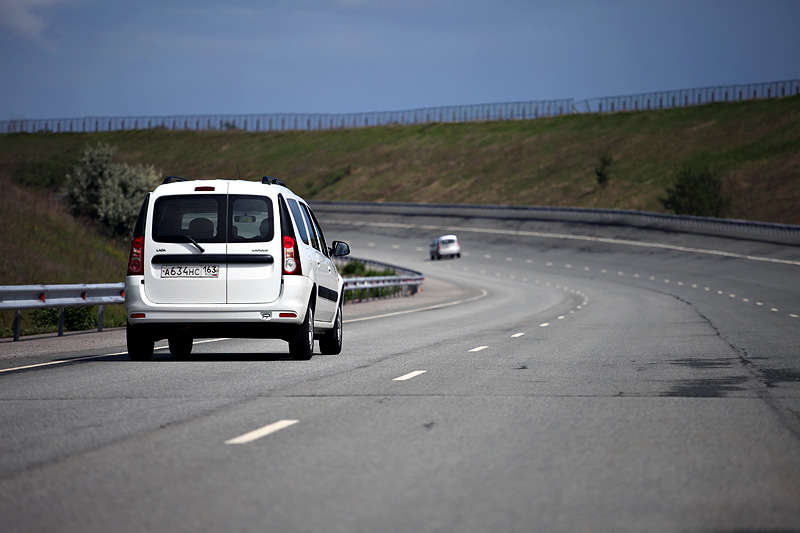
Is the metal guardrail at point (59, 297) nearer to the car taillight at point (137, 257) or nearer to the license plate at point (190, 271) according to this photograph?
the car taillight at point (137, 257)

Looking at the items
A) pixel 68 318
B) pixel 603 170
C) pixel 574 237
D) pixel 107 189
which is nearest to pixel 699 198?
pixel 574 237

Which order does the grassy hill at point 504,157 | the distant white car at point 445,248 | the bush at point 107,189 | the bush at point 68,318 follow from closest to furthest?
the bush at point 68,318 → the bush at point 107,189 → the distant white car at point 445,248 → the grassy hill at point 504,157

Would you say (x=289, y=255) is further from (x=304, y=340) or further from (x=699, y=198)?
(x=699, y=198)

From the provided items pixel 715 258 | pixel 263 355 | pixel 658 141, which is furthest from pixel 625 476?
pixel 658 141

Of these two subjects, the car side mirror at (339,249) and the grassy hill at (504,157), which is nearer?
the car side mirror at (339,249)

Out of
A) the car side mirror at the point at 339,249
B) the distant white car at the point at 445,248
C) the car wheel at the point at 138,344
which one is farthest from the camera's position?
the distant white car at the point at 445,248

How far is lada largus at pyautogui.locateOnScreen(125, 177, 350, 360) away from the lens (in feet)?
44.6

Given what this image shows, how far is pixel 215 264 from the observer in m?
13.6

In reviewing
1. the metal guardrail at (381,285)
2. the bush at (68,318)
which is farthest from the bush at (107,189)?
the bush at (68,318)

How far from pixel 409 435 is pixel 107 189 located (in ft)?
148

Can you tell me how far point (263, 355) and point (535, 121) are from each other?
455 feet

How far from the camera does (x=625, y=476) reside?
21.0 ft

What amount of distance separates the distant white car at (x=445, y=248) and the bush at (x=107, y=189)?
25.0 m

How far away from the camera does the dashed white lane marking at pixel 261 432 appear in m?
7.68
